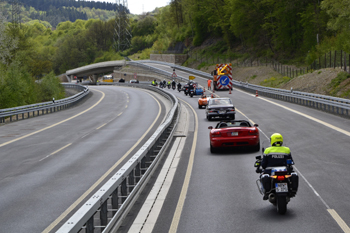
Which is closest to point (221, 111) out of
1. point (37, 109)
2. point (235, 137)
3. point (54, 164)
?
point (235, 137)

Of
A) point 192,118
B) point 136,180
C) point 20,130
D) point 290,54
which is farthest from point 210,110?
point 290,54

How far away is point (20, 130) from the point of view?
81.8 feet

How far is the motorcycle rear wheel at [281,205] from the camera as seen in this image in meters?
7.69

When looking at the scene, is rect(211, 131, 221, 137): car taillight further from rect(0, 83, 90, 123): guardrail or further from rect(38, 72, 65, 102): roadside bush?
rect(38, 72, 65, 102): roadside bush

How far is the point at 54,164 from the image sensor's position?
14156 mm

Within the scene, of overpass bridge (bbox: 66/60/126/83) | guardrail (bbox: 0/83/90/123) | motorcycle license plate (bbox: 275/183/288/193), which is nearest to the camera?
motorcycle license plate (bbox: 275/183/288/193)

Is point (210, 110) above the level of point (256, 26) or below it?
below

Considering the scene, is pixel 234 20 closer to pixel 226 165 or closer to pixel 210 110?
pixel 210 110

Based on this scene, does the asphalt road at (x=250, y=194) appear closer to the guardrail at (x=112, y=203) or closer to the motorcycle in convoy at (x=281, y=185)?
the motorcycle in convoy at (x=281, y=185)

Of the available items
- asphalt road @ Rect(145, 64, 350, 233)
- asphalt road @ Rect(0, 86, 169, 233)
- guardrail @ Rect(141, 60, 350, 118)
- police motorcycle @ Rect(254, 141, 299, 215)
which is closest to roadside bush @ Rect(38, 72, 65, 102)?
guardrail @ Rect(141, 60, 350, 118)

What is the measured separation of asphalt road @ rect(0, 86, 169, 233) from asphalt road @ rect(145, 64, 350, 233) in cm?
223

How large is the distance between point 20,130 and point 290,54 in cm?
6062

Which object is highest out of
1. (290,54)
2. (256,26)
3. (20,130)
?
(256,26)

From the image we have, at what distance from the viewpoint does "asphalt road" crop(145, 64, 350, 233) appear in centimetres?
729
